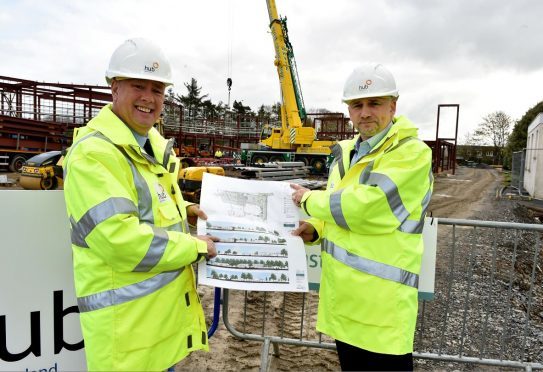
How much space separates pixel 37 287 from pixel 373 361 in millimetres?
2142

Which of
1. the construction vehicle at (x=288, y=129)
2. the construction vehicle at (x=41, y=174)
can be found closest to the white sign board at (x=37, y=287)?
the construction vehicle at (x=41, y=174)

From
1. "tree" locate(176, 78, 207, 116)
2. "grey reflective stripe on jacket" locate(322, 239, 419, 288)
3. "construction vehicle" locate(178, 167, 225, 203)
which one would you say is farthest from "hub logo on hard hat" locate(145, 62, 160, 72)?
"tree" locate(176, 78, 207, 116)

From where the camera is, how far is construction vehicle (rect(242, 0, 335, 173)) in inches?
789

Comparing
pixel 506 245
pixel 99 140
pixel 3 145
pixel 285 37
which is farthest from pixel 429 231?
pixel 3 145

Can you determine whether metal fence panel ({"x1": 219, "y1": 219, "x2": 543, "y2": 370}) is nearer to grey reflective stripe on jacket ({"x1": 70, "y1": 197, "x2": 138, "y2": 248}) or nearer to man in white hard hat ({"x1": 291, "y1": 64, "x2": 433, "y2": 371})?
man in white hard hat ({"x1": 291, "y1": 64, "x2": 433, "y2": 371})

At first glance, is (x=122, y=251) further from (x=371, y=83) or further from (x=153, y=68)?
(x=371, y=83)

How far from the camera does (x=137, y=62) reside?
1.82 meters

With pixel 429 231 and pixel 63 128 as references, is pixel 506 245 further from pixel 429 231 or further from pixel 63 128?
pixel 63 128

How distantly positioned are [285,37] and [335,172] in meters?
19.3

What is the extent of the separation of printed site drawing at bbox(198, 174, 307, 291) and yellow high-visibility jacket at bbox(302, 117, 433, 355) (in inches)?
13.1

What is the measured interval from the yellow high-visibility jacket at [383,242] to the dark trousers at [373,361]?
3.0 inches

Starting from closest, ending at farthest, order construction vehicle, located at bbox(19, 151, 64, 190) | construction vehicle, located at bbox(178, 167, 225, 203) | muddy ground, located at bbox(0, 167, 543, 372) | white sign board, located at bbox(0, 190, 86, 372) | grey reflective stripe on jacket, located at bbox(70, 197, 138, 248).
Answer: grey reflective stripe on jacket, located at bbox(70, 197, 138, 248) < white sign board, located at bbox(0, 190, 86, 372) < muddy ground, located at bbox(0, 167, 543, 372) < construction vehicle, located at bbox(178, 167, 225, 203) < construction vehicle, located at bbox(19, 151, 64, 190)

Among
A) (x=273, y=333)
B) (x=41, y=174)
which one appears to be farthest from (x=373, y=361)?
(x=41, y=174)

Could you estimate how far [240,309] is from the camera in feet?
15.1
